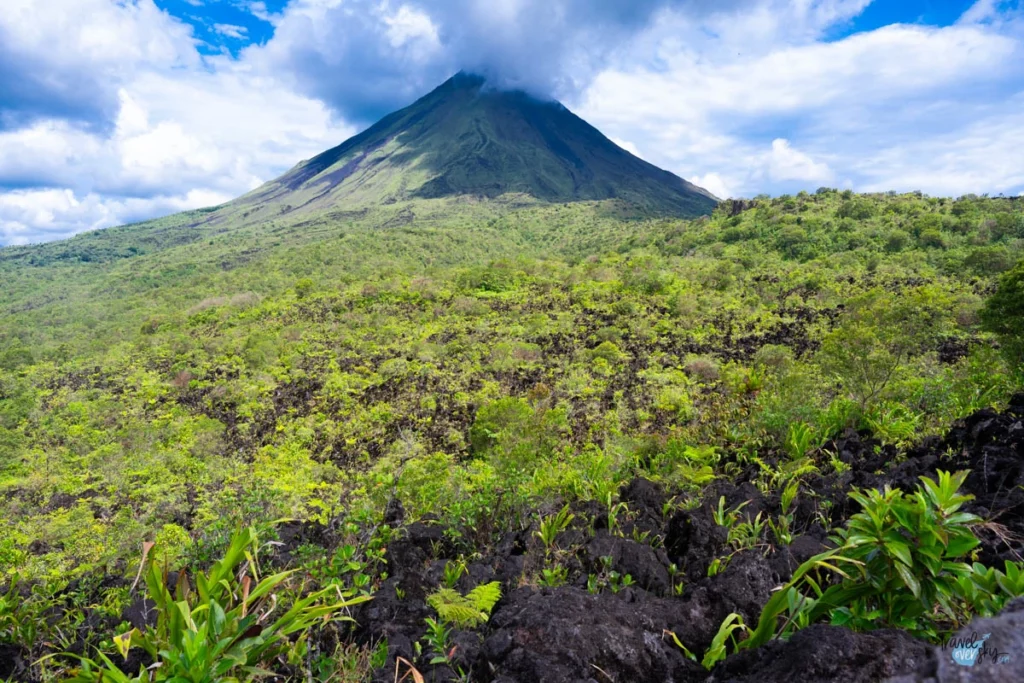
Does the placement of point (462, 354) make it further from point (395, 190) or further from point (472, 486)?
point (395, 190)

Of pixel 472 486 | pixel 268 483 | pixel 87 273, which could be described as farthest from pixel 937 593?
pixel 87 273

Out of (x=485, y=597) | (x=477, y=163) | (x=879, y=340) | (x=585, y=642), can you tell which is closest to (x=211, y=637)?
(x=485, y=597)

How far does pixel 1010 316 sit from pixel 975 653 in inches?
266

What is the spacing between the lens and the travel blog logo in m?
0.84

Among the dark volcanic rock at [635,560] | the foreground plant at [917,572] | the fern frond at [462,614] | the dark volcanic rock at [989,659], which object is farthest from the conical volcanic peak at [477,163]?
the dark volcanic rock at [989,659]

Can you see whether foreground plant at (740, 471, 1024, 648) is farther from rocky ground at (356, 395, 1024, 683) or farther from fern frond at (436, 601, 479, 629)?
fern frond at (436, 601, 479, 629)

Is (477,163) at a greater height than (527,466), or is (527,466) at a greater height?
(477,163)

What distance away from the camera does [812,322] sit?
14.0 metres

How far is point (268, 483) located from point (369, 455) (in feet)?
5.91

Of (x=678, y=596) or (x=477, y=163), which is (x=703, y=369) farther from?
(x=477, y=163)

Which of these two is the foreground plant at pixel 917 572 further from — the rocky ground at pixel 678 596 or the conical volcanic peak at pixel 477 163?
the conical volcanic peak at pixel 477 163

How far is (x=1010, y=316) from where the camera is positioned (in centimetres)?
561

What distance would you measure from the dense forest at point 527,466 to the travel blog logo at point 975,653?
592mm

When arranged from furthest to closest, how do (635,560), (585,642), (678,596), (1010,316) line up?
1. (1010,316)
2. (635,560)
3. (678,596)
4. (585,642)
